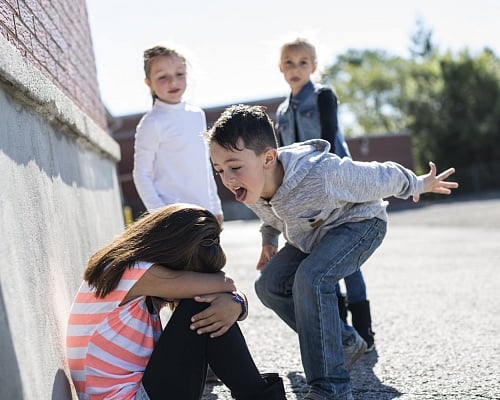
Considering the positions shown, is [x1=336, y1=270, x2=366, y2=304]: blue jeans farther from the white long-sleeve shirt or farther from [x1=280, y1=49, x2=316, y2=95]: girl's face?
[x1=280, y1=49, x2=316, y2=95]: girl's face

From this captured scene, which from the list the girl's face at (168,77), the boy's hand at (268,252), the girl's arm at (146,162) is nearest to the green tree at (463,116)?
the girl's face at (168,77)

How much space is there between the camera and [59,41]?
16.0 ft

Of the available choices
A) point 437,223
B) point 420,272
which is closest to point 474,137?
point 437,223

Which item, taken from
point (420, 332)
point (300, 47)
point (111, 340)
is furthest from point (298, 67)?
point (111, 340)

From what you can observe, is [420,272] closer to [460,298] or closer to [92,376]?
[460,298]

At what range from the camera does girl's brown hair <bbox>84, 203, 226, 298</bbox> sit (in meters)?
2.84

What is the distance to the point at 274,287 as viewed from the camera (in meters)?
3.92

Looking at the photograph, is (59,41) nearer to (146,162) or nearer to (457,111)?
(146,162)

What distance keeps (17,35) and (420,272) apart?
591 cm

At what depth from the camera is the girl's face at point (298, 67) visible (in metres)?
4.99

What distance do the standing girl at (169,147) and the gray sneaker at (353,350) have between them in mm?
1215

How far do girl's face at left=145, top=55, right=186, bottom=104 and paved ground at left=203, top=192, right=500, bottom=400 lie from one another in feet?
5.40

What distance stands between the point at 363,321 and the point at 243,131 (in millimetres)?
1754

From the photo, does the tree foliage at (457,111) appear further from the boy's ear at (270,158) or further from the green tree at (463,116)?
the boy's ear at (270,158)
